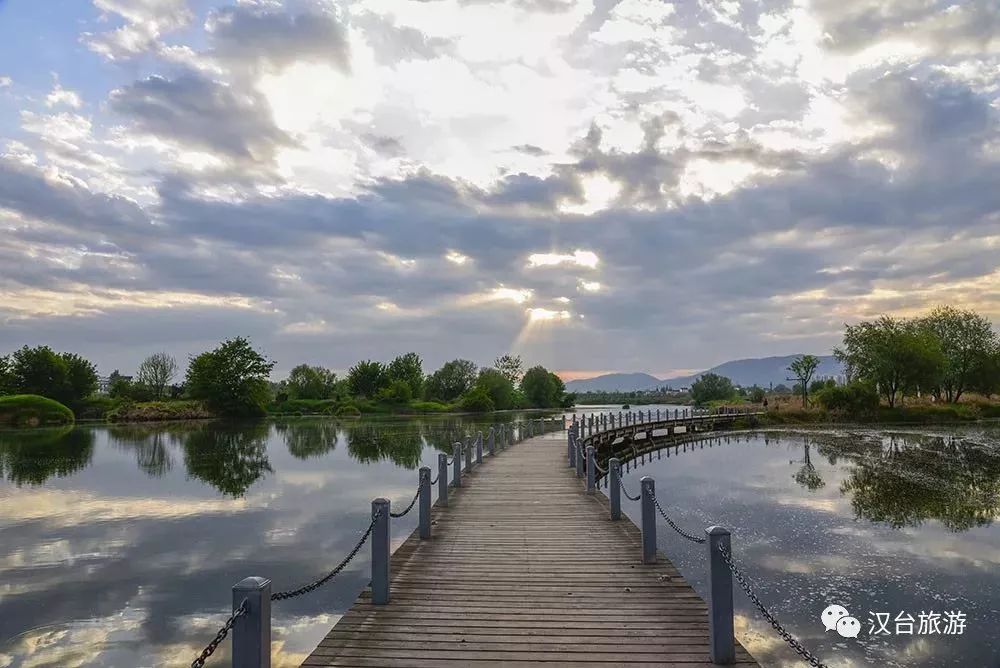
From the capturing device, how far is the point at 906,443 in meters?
34.0

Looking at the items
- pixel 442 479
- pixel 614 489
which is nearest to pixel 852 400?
pixel 614 489

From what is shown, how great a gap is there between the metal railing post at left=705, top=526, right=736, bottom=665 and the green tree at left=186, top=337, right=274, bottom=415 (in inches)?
2953

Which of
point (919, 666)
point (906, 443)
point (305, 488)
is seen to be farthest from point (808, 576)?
point (906, 443)

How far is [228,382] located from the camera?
72.8 metres

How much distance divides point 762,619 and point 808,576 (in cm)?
250

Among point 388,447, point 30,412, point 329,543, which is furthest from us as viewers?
point 30,412

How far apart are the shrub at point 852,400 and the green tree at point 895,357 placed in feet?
16.0

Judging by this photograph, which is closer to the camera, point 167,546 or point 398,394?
point 167,546

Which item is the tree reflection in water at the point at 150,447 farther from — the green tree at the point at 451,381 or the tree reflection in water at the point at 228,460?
the green tree at the point at 451,381

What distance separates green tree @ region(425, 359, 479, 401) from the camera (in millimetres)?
109812

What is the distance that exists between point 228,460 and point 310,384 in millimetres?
76497

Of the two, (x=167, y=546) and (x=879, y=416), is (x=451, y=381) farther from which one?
(x=167, y=546)

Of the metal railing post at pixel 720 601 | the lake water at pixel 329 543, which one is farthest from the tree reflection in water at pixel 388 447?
the metal railing post at pixel 720 601

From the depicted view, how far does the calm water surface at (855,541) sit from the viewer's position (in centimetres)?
779
